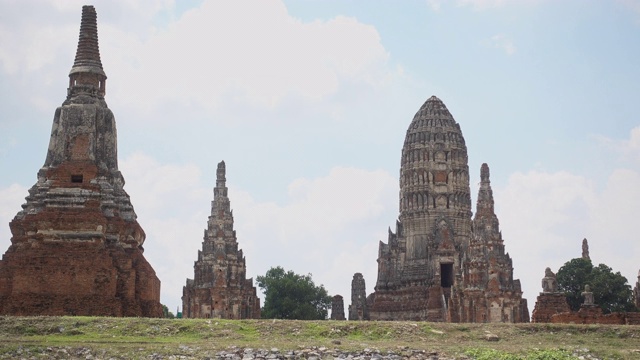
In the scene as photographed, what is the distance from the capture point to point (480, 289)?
73250 mm

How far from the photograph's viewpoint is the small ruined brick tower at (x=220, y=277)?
8081cm

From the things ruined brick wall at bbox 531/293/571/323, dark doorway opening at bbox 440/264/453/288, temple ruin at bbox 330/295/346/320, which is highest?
dark doorway opening at bbox 440/264/453/288

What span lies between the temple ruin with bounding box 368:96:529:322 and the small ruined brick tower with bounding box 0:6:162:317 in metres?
37.4

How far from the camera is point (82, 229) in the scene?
40.1 m

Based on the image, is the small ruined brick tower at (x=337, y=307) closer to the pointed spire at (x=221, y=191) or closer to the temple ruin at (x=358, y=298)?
the temple ruin at (x=358, y=298)

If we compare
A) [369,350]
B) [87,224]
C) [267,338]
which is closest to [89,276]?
[87,224]

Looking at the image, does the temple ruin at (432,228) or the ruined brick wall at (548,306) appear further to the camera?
the temple ruin at (432,228)

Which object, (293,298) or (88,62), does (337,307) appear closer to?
(293,298)

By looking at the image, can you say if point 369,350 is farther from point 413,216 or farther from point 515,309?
point 413,216

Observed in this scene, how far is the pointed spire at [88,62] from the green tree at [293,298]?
5276 cm

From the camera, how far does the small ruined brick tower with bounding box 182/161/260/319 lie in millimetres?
80812

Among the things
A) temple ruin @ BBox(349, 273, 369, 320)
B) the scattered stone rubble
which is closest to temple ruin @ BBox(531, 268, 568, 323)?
the scattered stone rubble

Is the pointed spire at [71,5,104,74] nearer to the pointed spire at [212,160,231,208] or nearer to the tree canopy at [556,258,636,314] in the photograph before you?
the pointed spire at [212,160,231,208]

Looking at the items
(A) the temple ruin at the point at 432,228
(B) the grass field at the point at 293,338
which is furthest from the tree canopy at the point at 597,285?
(B) the grass field at the point at 293,338
